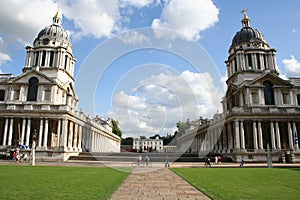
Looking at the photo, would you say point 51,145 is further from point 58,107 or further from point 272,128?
point 272,128

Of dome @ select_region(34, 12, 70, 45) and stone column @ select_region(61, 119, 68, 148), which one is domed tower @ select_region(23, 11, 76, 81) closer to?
dome @ select_region(34, 12, 70, 45)

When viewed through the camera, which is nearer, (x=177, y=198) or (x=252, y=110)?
(x=177, y=198)

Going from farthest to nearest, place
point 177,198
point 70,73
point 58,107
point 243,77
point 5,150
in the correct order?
point 70,73
point 243,77
point 58,107
point 5,150
point 177,198

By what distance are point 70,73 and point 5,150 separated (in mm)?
24573

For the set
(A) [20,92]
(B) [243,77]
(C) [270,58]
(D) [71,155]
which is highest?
(C) [270,58]

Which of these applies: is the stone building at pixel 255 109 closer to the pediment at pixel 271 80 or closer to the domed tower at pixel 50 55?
the pediment at pixel 271 80

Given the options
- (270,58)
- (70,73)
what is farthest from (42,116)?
(270,58)

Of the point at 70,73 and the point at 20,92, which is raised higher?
the point at 70,73

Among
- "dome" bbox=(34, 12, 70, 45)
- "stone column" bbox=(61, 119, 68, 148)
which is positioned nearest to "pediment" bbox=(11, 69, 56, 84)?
"stone column" bbox=(61, 119, 68, 148)

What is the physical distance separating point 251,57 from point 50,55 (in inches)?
1931

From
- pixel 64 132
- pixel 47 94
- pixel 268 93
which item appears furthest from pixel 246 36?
pixel 47 94

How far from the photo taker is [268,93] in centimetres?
5300

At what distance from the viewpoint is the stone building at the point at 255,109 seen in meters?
46.5

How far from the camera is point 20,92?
2041 inches
